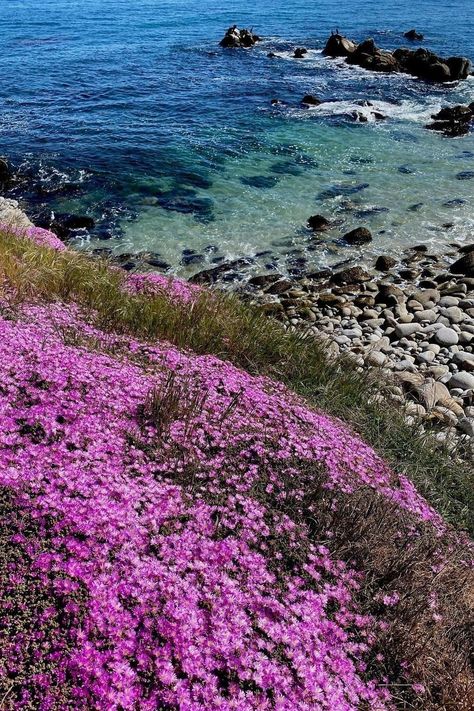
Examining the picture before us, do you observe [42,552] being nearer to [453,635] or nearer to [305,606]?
[305,606]

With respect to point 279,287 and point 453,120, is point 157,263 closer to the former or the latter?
point 279,287

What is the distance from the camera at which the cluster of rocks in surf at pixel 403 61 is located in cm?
4272

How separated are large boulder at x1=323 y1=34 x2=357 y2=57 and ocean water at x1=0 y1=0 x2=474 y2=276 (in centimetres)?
133

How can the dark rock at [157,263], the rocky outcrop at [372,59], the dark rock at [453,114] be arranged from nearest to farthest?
1. the dark rock at [157,263]
2. the dark rock at [453,114]
3. the rocky outcrop at [372,59]

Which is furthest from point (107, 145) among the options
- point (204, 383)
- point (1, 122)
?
point (204, 383)

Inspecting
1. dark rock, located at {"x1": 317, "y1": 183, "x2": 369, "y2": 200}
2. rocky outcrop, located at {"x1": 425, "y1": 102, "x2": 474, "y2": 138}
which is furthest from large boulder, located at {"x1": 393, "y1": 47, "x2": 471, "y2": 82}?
dark rock, located at {"x1": 317, "y1": 183, "x2": 369, "y2": 200}

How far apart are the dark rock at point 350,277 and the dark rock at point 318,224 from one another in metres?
3.57

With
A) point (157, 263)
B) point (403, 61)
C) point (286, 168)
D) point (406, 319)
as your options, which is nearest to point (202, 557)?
point (406, 319)

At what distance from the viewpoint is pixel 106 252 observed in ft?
56.7

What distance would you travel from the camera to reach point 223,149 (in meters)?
26.2

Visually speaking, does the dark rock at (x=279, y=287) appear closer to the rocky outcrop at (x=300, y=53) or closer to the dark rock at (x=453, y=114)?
the dark rock at (x=453, y=114)

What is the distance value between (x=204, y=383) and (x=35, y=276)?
3.45m

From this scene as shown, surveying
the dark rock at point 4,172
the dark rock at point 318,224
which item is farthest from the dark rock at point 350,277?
the dark rock at point 4,172

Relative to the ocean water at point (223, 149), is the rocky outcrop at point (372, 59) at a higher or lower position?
higher
